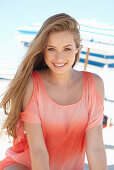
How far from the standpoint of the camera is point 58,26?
5.19 ft

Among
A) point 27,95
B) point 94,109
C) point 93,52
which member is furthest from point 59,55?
point 93,52

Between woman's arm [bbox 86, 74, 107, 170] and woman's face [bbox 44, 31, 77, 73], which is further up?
woman's face [bbox 44, 31, 77, 73]

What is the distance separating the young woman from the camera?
1600mm

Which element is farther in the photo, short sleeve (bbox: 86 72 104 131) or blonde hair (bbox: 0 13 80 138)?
short sleeve (bbox: 86 72 104 131)

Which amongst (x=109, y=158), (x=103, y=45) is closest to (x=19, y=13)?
(x=103, y=45)

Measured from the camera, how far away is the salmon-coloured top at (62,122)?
1.66m

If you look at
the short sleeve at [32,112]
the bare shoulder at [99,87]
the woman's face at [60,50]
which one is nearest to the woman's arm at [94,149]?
the bare shoulder at [99,87]

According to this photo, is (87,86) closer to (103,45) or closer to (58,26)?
(58,26)

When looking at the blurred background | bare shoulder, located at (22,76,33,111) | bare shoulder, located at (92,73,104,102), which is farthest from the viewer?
the blurred background

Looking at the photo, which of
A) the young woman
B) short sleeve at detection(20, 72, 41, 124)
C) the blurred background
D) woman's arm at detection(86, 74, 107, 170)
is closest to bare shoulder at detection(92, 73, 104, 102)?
the young woman

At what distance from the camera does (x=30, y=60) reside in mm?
1672

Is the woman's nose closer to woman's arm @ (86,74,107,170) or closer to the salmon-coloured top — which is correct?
the salmon-coloured top

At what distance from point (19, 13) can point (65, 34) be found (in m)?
12.1

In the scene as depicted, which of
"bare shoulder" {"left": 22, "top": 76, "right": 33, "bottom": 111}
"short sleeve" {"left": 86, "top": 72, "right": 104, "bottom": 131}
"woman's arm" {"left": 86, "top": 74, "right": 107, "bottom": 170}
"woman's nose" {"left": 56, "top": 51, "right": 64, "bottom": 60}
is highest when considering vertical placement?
"woman's nose" {"left": 56, "top": 51, "right": 64, "bottom": 60}
